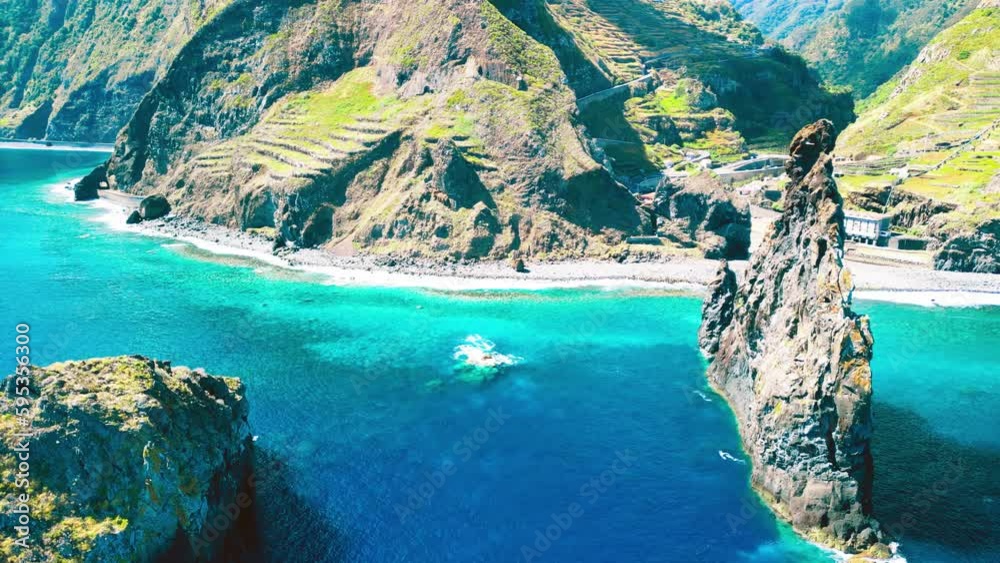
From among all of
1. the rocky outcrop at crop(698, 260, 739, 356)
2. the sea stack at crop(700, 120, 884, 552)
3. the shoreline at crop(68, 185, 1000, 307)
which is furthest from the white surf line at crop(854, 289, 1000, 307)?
the sea stack at crop(700, 120, 884, 552)

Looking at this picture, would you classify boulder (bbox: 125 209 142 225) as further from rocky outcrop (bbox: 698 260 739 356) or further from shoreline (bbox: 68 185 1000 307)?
rocky outcrop (bbox: 698 260 739 356)

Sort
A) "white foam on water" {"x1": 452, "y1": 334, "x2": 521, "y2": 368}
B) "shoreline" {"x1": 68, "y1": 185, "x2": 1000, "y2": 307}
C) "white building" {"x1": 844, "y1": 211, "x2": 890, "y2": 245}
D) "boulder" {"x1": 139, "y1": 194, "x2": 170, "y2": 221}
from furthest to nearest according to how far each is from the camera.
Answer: "boulder" {"x1": 139, "y1": 194, "x2": 170, "y2": 221} → "white building" {"x1": 844, "y1": 211, "x2": 890, "y2": 245} → "shoreline" {"x1": 68, "y1": 185, "x2": 1000, "y2": 307} → "white foam on water" {"x1": 452, "y1": 334, "x2": 521, "y2": 368}

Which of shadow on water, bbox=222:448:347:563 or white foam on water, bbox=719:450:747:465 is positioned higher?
white foam on water, bbox=719:450:747:465

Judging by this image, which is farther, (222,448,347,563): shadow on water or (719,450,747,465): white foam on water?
(719,450,747,465): white foam on water

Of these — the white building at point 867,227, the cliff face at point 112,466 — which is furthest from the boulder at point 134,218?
the white building at point 867,227

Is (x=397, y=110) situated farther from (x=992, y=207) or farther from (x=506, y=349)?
(x=992, y=207)

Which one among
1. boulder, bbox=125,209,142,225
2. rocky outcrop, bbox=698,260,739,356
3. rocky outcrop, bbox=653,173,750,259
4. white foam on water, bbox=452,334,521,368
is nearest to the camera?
white foam on water, bbox=452,334,521,368

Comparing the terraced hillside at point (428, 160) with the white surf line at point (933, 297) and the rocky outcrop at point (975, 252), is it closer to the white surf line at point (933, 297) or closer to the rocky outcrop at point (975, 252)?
the white surf line at point (933, 297)
